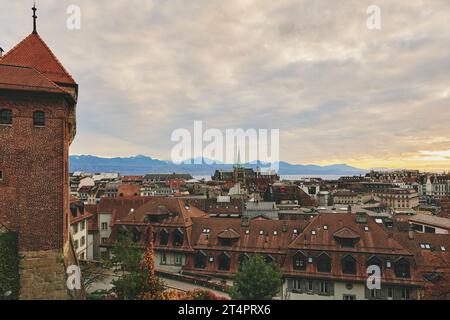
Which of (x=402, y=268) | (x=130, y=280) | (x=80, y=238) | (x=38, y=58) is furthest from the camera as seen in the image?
(x=80, y=238)

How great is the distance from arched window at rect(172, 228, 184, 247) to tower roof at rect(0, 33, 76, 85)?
64.6 feet

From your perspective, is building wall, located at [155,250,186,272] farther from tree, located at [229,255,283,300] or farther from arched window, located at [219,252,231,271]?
tree, located at [229,255,283,300]

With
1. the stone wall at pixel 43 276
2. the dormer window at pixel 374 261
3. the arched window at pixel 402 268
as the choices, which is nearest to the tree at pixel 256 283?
the stone wall at pixel 43 276

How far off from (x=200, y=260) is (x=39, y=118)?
20776 millimetres

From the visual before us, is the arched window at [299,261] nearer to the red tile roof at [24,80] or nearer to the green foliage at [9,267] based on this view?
the green foliage at [9,267]

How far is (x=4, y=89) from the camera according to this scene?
19.0 m

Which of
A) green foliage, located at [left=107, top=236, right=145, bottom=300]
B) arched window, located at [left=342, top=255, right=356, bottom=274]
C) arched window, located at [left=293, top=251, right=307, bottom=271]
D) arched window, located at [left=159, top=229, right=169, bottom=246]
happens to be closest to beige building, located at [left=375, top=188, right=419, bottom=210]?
arched window, located at [left=342, top=255, right=356, bottom=274]

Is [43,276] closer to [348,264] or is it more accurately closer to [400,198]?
[348,264]

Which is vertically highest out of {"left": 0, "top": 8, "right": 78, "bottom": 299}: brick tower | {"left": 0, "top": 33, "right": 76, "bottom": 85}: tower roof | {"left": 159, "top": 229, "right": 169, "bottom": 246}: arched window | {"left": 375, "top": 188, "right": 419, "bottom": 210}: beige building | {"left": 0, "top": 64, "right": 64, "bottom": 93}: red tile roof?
{"left": 0, "top": 33, "right": 76, "bottom": 85}: tower roof

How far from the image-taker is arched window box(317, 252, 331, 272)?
2991cm

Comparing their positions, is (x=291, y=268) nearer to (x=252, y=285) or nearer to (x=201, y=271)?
(x=201, y=271)

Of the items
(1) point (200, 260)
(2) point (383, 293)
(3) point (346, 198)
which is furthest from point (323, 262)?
(3) point (346, 198)

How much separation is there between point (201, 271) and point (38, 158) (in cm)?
1913

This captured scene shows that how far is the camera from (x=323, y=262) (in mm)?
30219
